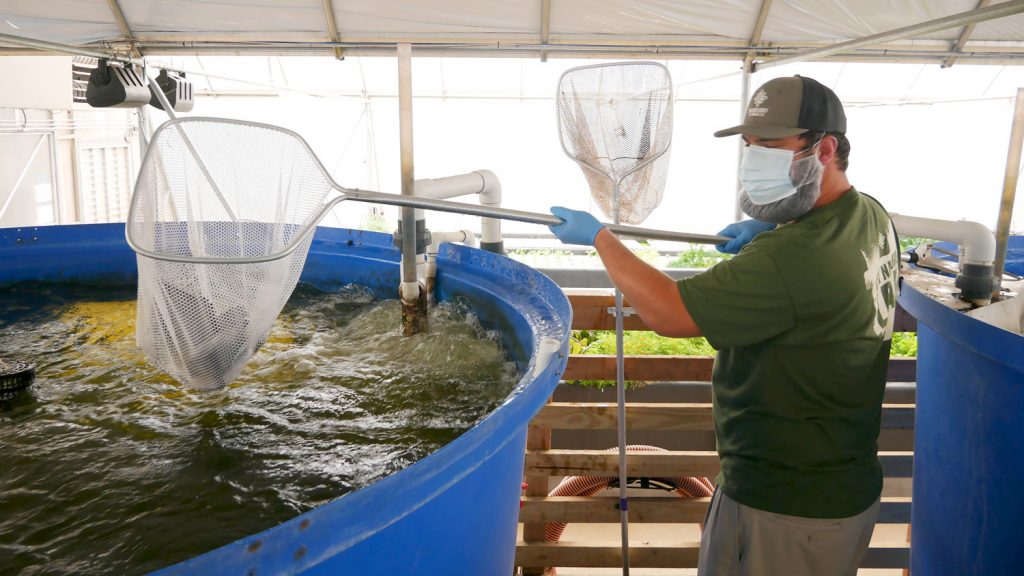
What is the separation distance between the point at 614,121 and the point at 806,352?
1481 millimetres

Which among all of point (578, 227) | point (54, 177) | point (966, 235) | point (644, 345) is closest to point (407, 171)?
point (578, 227)

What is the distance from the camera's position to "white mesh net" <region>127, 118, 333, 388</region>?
1.80 m

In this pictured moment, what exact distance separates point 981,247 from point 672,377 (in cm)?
127

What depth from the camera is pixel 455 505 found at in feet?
3.87

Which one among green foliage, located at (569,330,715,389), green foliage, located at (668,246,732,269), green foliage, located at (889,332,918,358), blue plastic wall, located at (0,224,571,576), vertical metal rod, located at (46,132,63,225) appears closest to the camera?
blue plastic wall, located at (0,224,571,576)

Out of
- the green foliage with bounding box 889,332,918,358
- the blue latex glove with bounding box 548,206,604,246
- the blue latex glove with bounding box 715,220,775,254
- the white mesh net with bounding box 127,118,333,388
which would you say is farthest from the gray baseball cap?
the green foliage with bounding box 889,332,918,358

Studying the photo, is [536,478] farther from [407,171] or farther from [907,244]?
[907,244]

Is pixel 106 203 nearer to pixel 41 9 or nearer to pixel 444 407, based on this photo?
pixel 41 9

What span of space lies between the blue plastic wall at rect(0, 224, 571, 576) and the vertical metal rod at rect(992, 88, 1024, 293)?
1.43 meters

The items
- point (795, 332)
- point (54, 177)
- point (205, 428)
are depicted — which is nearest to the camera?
point (795, 332)

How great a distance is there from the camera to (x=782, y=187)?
1579 millimetres

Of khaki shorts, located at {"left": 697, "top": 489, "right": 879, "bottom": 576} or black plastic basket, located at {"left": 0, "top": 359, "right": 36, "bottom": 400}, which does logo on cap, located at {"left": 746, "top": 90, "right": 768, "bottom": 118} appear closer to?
khaki shorts, located at {"left": 697, "top": 489, "right": 879, "bottom": 576}

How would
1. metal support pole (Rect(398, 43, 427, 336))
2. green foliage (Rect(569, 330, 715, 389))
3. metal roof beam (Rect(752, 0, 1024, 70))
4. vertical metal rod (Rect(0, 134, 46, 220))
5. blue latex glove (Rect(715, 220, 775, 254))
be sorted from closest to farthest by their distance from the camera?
metal roof beam (Rect(752, 0, 1024, 70)) < blue latex glove (Rect(715, 220, 775, 254)) < metal support pole (Rect(398, 43, 427, 336)) < green foliage (Rect(569, 330, 715, 389)) < vertical metal rod (Rect(0, 134, 46, 220))

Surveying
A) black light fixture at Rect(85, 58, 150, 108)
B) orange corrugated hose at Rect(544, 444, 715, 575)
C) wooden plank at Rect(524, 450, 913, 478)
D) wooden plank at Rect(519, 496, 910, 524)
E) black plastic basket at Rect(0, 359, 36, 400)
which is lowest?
orange corrugated hose at Rect(544, 444, 715, 575)
